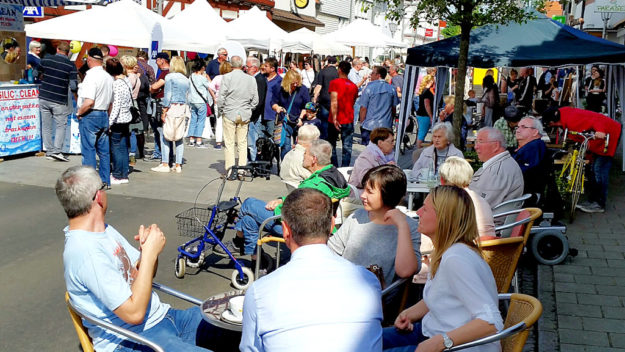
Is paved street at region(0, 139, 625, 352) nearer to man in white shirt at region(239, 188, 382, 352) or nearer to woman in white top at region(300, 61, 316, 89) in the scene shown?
man in white shirt at region(239, 188, 382, 352)

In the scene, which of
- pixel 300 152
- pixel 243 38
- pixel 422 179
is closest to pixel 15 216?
pixel 300 152

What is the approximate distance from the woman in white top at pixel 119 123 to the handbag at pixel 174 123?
758 millimetres

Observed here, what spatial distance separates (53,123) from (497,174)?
8.60 m

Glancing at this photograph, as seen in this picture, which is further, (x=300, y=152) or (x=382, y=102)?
(x=382, y=102)

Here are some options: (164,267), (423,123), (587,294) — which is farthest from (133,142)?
(587,294)

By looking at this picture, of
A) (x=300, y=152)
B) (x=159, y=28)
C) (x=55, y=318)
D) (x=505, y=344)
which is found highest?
(x=159, y=28)

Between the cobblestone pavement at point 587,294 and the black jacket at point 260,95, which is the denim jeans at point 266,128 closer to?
the black jacket at point 260,95

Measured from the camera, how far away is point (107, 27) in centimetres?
1320

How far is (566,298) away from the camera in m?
5.78

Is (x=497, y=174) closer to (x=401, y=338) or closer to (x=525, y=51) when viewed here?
(x=401, y=338)

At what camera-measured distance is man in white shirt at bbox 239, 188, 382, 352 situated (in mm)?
→ 2420

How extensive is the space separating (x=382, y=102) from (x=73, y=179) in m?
8.67

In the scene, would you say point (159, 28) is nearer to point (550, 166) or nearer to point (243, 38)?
point (243, 38)

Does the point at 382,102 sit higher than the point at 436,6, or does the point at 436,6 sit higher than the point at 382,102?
the point at 436,6
